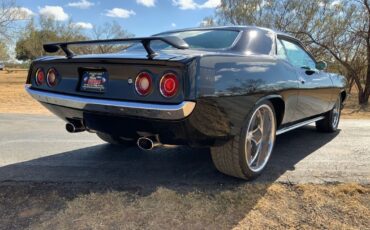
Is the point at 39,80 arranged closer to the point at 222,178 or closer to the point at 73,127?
the point at 73,127

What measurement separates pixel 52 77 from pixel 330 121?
410 centimetres

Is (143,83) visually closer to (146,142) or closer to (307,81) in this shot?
(146,142)

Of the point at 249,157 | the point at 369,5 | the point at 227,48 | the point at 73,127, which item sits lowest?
the point at 249,157

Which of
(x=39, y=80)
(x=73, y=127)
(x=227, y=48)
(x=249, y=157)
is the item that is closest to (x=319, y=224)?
(x=249, y=157)

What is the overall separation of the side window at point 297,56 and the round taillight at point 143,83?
1.93m

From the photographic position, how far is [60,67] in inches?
134

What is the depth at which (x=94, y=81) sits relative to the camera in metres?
3.13

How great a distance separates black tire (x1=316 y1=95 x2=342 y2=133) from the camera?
5.73 metres

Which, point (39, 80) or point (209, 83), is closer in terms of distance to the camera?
point (209, 83)

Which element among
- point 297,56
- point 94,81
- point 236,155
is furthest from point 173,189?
point 297,56

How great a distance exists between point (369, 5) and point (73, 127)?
19.2 meters

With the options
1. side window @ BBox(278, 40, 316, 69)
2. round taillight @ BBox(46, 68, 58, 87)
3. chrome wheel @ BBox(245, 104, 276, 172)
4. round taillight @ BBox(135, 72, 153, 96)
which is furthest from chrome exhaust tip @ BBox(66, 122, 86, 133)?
side window @ BBox(278, 40, 316, 69)

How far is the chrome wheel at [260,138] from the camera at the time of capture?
11.5 ft

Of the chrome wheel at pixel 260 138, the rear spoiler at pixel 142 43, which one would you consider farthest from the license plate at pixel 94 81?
the chrome wheel at pixel 260 138
